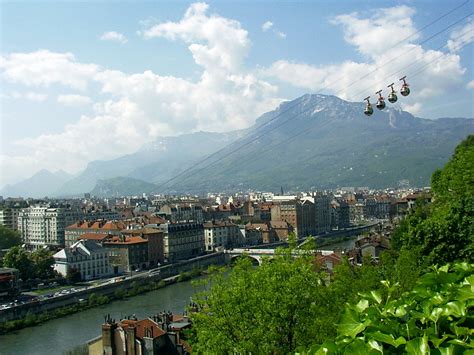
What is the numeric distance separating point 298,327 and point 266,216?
55917 mm

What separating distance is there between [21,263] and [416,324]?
30712mm

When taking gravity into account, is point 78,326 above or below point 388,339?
below

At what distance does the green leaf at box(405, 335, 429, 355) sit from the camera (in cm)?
158

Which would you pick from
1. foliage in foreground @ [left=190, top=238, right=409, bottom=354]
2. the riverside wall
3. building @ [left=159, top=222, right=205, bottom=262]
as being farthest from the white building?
foliage in foreground @ [left=190, top=238, right=409, bottom=354]

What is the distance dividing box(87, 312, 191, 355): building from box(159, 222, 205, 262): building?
25966mm

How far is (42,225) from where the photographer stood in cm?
5409

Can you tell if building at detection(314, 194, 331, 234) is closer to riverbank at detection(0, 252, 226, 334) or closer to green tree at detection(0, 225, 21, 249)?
riverbank at detection(0, 252, 226, 334)

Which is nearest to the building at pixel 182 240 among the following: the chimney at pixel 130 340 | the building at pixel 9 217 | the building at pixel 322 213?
the building at pixel 322 213

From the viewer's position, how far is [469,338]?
1.69 m

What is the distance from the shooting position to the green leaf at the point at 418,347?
1.58 m

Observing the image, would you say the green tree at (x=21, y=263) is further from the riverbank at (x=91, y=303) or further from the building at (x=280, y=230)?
the building at (x=280, y=230)

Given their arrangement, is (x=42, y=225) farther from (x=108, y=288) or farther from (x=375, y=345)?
(x=375, y=345)

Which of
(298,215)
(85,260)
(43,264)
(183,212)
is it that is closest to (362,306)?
(43,264)

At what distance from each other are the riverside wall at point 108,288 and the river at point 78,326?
103 centimetres
